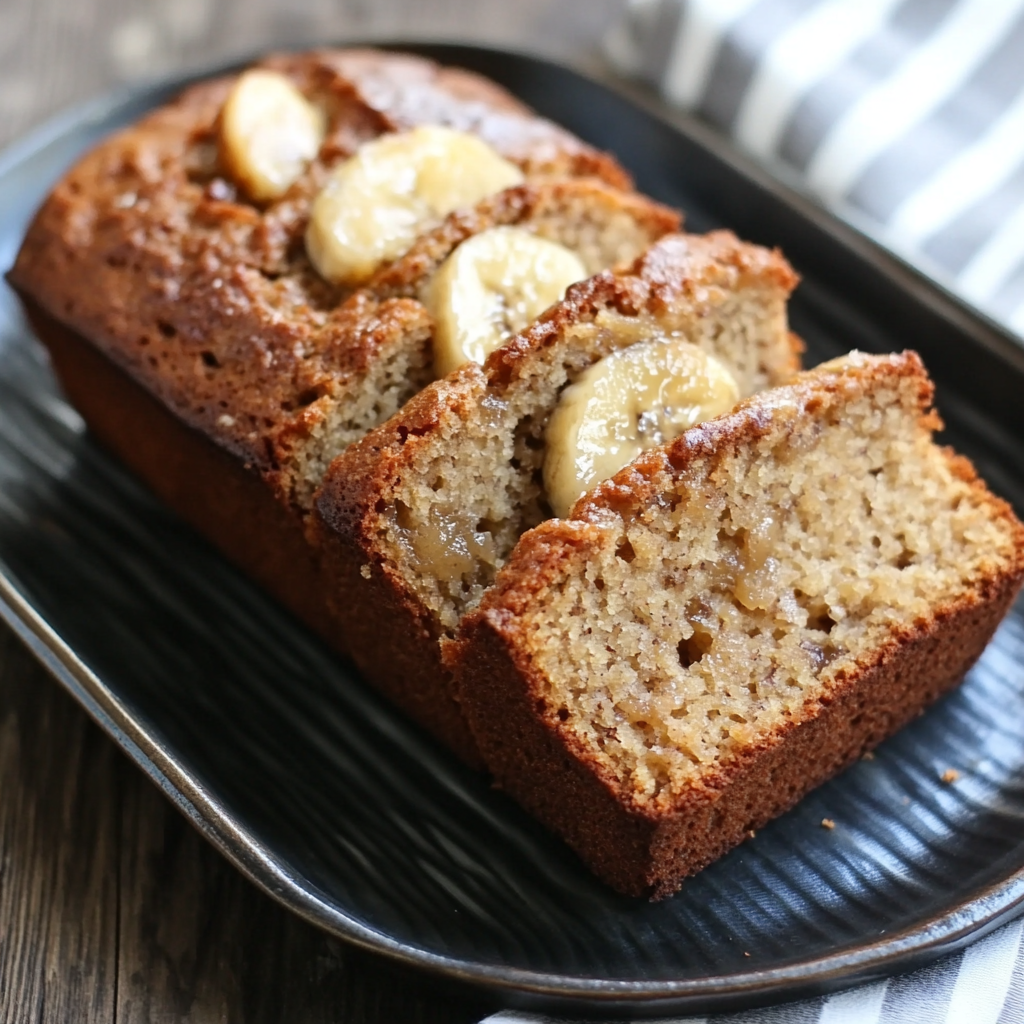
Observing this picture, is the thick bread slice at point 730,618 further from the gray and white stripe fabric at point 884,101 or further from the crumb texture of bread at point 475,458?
the gray and white stripe fabric at point 884,101

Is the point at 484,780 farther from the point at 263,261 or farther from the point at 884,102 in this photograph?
the point at 884,102

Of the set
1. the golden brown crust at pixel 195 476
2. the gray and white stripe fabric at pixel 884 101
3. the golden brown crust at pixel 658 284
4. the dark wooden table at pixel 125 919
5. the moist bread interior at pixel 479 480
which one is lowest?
the dark wooden table at pixel 125 919

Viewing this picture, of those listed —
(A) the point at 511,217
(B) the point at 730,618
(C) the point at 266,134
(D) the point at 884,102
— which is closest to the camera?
(B) the point at 730,618

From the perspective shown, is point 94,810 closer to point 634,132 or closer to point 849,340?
point 849,340

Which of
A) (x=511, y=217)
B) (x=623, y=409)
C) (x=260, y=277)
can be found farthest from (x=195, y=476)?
(x=623, y=409)

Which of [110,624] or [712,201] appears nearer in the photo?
[110,624]

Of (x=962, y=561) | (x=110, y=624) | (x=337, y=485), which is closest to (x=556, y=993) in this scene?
(x=337, y=485)

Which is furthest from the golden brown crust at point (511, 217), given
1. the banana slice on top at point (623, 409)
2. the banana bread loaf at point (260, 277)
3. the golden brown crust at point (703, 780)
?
the golden brown crust at point (703, 780)
